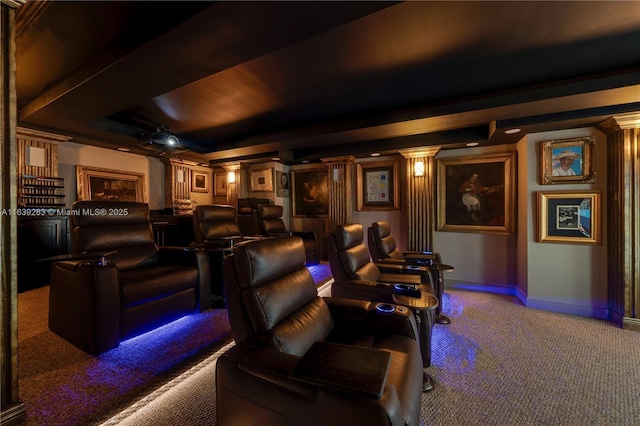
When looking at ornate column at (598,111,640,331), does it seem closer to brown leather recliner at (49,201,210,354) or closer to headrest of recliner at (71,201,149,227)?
brown leather recliner at (49,201,210,354)

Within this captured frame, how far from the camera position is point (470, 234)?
4.11 metres

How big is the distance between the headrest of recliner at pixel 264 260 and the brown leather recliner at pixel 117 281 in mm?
1438

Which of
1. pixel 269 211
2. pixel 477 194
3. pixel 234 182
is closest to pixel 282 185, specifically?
pixel 269 211

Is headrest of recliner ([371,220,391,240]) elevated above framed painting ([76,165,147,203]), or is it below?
below

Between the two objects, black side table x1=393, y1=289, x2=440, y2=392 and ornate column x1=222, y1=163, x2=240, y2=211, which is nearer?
black side table x1=393, y1=289, x2=440, y2=392

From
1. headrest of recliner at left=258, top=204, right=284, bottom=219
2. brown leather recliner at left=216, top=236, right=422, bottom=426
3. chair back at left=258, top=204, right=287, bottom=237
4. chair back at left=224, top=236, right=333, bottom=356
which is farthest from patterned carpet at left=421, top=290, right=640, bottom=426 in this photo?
headrest of recliner at left=258, top=204, right=284, bottom=219

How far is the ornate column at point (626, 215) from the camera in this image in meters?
2.63

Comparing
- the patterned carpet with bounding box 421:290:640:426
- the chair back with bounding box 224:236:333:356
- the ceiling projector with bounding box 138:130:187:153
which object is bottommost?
the patterned carpet with bounding box 421:290:640:426

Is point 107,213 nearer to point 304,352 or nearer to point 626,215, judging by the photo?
point 304,352

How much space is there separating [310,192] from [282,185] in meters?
0.70

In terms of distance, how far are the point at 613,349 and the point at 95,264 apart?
4.68m

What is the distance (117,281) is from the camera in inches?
82.0

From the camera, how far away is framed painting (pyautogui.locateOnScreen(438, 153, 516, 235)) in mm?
3826

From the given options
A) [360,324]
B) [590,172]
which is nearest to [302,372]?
[360,324]
